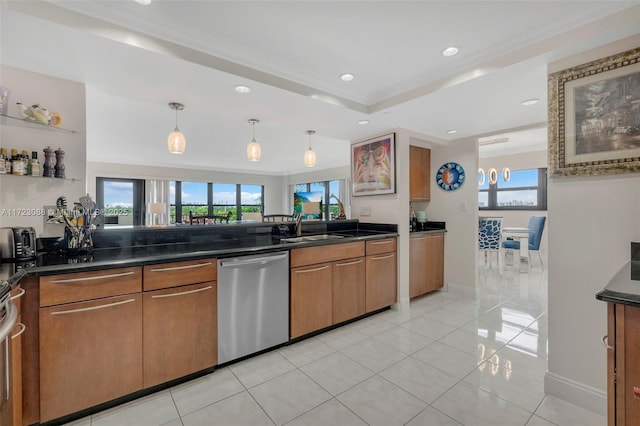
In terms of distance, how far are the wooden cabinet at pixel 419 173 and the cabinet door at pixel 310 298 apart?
190cm

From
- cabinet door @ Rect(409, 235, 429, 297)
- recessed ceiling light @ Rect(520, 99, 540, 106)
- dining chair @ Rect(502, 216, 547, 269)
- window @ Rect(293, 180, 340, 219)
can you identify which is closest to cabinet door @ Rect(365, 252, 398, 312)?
cabinet door @ Rect(409, 235, 429, 297)

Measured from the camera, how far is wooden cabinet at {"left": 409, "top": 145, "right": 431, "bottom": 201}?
3824 millimetres

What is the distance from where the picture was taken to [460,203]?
3754mm

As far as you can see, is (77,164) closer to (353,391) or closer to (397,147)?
(353,391)

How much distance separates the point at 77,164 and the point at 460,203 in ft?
13.2

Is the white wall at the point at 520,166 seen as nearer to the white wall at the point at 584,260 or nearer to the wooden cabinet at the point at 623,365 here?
the white wall at the point at 584,260

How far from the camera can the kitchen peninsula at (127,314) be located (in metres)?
1.44

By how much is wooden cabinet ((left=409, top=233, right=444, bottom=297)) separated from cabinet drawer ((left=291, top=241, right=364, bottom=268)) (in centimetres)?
99

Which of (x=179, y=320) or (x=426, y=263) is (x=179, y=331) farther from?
(x=426, y=263)

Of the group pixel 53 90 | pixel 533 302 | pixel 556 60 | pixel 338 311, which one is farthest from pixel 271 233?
pixel 533 302

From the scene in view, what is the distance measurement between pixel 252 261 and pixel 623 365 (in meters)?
1.92

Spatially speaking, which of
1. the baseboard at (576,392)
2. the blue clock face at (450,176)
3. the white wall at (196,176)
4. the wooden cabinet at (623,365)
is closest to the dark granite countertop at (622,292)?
the wooden cabinet at (623,365)

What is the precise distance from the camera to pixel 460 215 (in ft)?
12.4

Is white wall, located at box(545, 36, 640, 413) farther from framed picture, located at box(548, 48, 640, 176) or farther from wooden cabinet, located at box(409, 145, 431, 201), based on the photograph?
wooden cabinet, located at box(409, 145, 431, 201)
